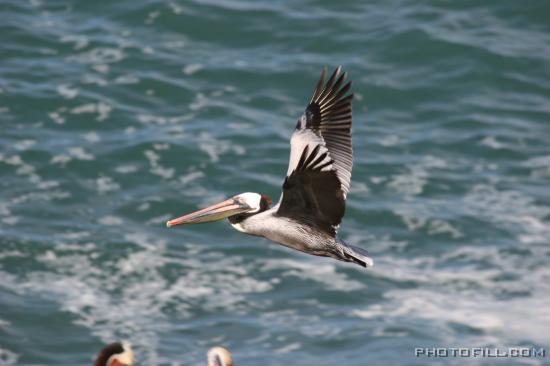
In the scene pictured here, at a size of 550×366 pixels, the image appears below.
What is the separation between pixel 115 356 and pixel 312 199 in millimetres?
3055

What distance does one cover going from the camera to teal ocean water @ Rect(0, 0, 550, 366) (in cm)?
1841

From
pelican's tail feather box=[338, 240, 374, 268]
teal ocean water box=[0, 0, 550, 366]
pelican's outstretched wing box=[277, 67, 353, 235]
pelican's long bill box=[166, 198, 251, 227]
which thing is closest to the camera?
pelican's outstretched wing box=[277, 67, 353, 235]

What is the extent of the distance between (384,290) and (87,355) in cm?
555

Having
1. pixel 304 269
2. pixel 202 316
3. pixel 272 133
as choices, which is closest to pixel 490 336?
pixel 304 269

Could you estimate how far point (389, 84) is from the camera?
2466cm

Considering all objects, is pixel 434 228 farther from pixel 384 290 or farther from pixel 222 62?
pixel 222 62

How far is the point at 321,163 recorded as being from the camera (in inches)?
383

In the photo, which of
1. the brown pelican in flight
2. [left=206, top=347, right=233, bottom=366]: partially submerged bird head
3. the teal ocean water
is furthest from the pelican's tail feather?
the teal ocean water

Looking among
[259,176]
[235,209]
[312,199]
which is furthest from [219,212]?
[259,176]

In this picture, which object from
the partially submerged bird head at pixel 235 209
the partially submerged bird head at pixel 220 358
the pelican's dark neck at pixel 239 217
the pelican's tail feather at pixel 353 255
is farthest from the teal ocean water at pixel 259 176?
the pelican's tail feather at pixel 353 255

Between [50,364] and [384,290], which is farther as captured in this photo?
[384,290]

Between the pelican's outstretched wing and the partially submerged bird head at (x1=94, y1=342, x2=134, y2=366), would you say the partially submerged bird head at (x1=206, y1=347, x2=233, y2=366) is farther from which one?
the pelican's outstretched wing

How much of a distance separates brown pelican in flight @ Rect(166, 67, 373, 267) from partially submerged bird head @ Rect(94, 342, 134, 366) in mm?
1894

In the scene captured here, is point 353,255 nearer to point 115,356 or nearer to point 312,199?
point 312,199
